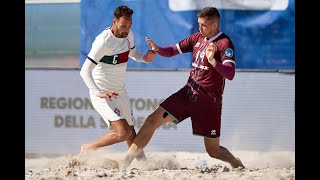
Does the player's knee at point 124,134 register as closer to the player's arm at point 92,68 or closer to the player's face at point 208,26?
the player's arm at point 92,68

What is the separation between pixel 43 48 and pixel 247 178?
4324mm

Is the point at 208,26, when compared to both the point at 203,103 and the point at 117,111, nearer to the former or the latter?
the point at 203,103

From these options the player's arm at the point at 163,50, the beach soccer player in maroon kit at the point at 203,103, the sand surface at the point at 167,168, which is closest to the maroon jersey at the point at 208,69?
the beach soccer player in maroon kit at the point at 203,103

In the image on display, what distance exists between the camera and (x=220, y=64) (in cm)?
922

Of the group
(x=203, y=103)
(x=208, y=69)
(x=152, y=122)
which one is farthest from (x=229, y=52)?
(x=152, y=122)

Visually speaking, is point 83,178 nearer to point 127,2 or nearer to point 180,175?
point 180,175

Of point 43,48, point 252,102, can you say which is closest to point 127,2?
point 43,48

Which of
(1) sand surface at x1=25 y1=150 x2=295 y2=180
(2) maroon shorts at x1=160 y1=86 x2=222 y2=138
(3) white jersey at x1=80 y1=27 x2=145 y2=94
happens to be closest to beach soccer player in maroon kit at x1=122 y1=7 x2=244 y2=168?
(2) maroon shorts at x1=160 y1=86 x2=222 y2=138

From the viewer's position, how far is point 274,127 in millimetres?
11602

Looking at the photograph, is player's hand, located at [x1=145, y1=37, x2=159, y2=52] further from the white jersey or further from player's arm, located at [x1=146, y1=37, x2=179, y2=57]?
the white jersey

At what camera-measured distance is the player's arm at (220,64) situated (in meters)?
9.17

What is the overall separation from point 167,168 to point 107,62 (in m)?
1.38

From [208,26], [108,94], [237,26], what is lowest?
[108,94]

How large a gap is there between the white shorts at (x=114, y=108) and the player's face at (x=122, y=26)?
683mm
